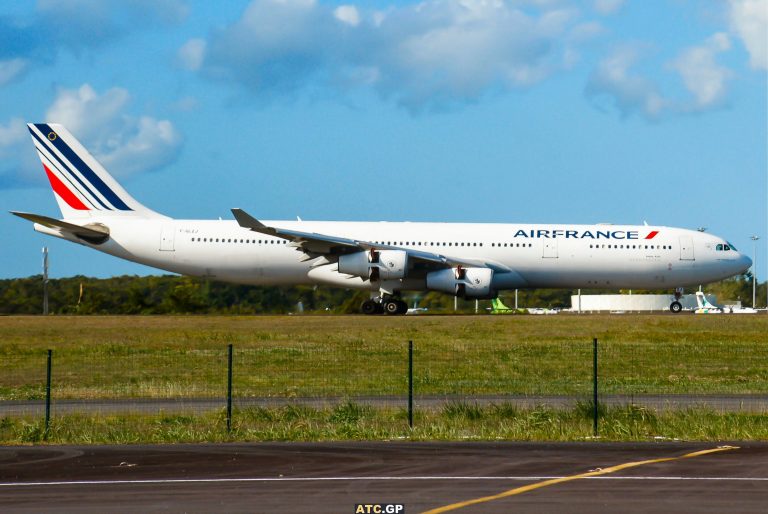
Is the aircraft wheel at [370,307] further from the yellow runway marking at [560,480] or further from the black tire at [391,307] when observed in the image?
the yellow runway marking at [560,480]

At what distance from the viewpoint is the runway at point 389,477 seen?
1192cm

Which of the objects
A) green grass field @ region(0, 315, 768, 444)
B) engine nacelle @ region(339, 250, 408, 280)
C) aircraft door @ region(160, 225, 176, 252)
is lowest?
green grass field @ region(0, 315, 768, 444)

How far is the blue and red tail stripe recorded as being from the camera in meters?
49.6

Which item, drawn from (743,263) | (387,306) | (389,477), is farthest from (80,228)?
(389,477)

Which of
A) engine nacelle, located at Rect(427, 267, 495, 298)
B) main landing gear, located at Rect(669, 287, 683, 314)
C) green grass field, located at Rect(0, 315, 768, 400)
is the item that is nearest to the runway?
green grass field, located at Rect(0, 315, 768, 400)

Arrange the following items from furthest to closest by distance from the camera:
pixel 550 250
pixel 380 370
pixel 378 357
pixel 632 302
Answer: pixel 632 302 → pixel 550 250 → pixel 378 357 → pixel 380 370

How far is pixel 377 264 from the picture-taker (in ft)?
152

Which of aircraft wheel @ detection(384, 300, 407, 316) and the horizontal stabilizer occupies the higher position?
the horizontal stabilizer

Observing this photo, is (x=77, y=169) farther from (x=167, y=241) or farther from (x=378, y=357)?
(x=378, y=357)

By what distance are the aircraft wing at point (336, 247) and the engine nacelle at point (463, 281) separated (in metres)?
0.61

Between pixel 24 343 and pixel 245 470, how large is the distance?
77.9ft

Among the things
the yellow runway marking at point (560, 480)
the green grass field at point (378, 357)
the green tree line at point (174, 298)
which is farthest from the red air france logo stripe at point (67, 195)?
the yellow runway marking at point (560, 480)

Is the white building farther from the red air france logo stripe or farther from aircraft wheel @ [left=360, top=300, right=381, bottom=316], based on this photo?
the red air france logo stripe

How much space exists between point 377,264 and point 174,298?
→ 15065 millimetres
